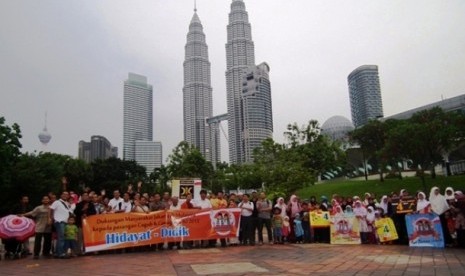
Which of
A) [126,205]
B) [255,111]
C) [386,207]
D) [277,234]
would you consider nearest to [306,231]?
[277,234]

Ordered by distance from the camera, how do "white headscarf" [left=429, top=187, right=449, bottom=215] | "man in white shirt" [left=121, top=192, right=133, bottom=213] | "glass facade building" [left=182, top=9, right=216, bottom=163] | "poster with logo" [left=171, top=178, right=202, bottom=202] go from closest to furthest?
"white headscarf" [left=429, top=187, right=449, bottom=215] → "man in white shirt" [left=121, top=192, right=133, bottom=213] → "poster with logo" [left=171, top=178, right=202, bottom=202] → "glass facade building" [left=182, top=9, right=216, bottom=163]

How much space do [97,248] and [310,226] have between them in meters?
6.63

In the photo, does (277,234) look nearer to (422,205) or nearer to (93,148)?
(422,205)

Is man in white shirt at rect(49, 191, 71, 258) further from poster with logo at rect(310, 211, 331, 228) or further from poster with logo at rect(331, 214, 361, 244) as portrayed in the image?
poster with logo at rect(331, 214, 361, 244)

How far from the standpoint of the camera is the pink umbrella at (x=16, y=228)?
10242mm

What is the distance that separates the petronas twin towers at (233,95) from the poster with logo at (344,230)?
75876mm

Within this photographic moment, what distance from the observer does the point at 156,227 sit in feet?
38.5

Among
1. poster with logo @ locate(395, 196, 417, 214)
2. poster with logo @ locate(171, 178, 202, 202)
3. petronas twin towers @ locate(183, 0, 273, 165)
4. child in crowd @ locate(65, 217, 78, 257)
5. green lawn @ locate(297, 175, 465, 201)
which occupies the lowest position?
child in crowd @ locate(65, 217, 78, 257)

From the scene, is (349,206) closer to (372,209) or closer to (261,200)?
(372,209)

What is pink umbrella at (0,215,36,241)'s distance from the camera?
1024 cm

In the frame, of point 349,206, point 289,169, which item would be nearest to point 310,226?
point 349,206

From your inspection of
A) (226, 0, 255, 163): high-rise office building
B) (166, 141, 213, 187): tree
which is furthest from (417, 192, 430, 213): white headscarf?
(226, 0, 255, 163): high-rise office building

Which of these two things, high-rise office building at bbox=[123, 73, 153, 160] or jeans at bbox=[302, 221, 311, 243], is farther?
high-rise office building at bbox=[123, 73, 153, 160]

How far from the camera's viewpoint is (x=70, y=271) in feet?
25.6
